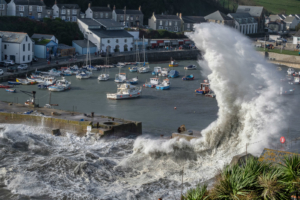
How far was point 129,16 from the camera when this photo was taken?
82.3 m

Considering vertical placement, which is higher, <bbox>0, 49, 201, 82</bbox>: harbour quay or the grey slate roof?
the grey slate roof

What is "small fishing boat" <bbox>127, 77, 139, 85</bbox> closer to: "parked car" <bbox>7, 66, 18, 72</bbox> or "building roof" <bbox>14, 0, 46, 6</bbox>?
"parked car" <bbox>7, 66, 18, 72</bbox>

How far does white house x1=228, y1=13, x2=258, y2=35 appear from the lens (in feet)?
305

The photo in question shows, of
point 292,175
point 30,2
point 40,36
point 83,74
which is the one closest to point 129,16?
point 30,2

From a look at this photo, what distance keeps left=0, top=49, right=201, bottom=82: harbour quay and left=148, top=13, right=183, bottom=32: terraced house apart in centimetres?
1260

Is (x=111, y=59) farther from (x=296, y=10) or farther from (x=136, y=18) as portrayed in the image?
(x=296, y=10)

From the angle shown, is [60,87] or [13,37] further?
[13,37]

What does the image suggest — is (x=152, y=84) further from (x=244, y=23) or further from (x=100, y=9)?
(x=244, y=23)

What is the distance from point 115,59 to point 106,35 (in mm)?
5551

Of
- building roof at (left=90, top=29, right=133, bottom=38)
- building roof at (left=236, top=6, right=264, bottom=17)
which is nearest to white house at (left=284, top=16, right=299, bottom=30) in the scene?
building roof at (left=236, top=6, right=264, bottom=17)

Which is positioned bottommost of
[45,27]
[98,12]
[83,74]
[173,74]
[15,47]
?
[83,74]

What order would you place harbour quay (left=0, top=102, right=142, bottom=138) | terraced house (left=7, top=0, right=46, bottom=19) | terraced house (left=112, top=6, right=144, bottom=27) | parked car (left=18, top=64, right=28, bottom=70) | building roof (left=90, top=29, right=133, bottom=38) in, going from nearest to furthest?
1. harbour quay (left=0, top=102, right=142, bottom=138)
2. parked car (left=18, top=64, right=28, bottom=70)
3. building roof (left=90, top=29, right=133, bottom=38)
4. terraced house (left=7, top=0, right=46, bottom=19)
5. terraced house (left=112, top=6, right=144, bottom=27)

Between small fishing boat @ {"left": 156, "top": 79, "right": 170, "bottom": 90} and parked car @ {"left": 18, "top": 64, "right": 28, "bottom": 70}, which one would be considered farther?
parked car @ {"left": 18, "top": 64, "right": 28, "bottom": 70}

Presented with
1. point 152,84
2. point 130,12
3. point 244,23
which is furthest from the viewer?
point 244,23
